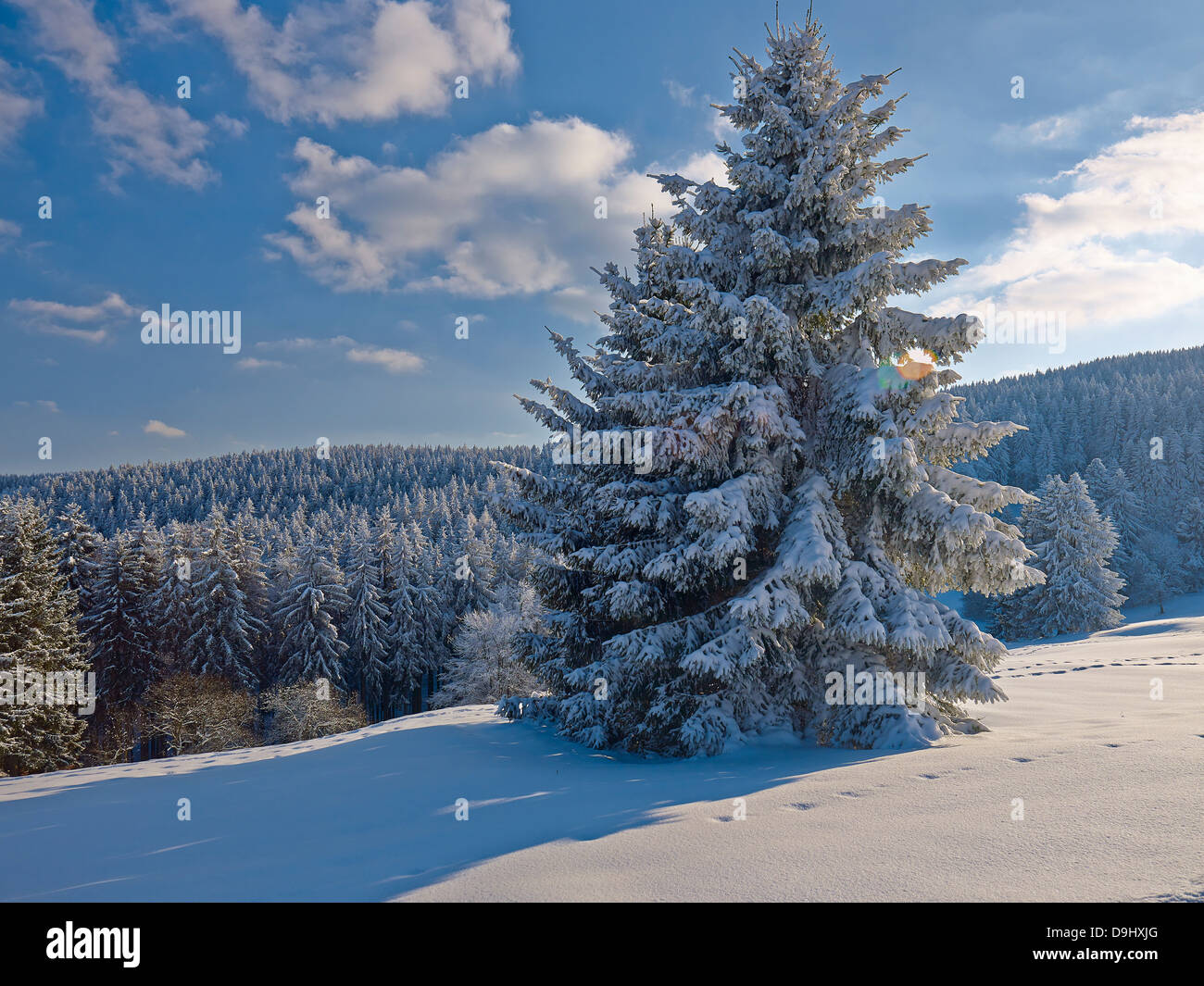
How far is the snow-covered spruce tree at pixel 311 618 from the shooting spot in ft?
132

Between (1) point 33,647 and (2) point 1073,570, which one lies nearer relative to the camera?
(1) point 33,647

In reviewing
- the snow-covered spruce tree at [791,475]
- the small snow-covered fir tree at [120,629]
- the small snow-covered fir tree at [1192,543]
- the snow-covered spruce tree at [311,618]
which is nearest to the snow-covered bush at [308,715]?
the snow-covered spruce tree at [311,618]

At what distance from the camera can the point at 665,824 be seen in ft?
16.1

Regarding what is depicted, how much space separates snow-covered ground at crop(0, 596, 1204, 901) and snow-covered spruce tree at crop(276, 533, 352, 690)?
33360 millimetres

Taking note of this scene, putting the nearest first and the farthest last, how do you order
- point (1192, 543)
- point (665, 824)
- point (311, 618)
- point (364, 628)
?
1. point (665, 824)
2. point (311, 618)
3. point (364, 628)
4. point (1192, 543)

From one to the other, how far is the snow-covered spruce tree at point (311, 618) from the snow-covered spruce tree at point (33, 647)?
12545 mm

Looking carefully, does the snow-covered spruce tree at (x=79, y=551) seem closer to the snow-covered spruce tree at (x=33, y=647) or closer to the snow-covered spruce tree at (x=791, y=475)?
the snow-covered spruce tree at (x=33, y=647)

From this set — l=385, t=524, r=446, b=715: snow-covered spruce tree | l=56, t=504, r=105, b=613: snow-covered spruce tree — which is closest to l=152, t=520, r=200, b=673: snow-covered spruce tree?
l=56, t=504, r=105, b=613: snow-covered spruce tree

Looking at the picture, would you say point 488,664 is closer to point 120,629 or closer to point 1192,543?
point 120,629

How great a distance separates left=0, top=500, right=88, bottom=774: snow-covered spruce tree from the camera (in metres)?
23.4

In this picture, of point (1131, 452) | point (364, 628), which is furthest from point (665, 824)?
point (1131, 452)

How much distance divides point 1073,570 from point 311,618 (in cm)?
5019
